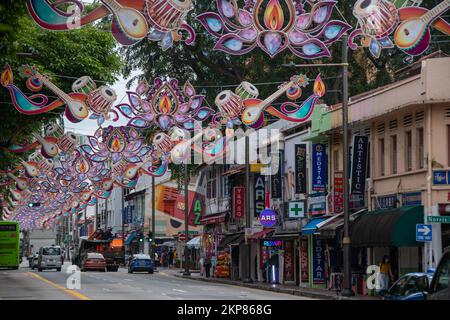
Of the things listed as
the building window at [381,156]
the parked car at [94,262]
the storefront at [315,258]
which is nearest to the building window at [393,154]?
the building window at [381,156]

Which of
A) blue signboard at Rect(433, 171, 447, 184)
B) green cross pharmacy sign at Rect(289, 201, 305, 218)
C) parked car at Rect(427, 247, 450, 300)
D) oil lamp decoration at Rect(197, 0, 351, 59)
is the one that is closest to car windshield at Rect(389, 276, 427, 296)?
parked car at Rect(427, 247, 450, 300)

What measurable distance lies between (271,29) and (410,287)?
8.99 meters

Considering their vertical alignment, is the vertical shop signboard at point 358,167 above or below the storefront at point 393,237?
above

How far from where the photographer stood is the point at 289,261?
177 ft

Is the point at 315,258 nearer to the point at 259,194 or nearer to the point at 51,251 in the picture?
the point at 259,194

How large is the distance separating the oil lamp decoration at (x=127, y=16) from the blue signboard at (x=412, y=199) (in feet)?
54.6

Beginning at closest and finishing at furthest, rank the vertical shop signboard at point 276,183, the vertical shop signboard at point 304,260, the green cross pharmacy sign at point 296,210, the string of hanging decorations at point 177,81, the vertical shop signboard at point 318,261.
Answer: the string of hanging decorations at point 177,81
the vertical shop signboard at point 318,261
the green cross pharmacy sign at point 296,210
the vertical shop signboard at point 304,260
the vertical shop signboard at point 276,183

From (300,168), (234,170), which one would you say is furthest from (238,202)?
(300,168)

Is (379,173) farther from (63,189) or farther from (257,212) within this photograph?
(63,189)

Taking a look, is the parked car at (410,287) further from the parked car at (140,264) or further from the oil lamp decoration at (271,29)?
the parked car at (140,264)

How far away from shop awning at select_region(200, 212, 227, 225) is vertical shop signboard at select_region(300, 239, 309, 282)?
1828 centimetres

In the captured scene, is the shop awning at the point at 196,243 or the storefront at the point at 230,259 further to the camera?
the shop awning at the point at 196,243

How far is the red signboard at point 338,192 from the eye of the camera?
4484 cm
